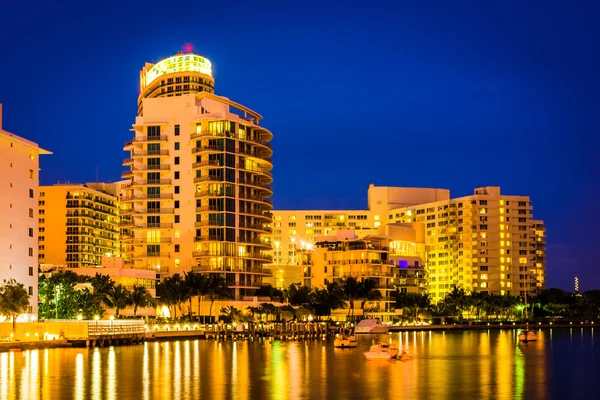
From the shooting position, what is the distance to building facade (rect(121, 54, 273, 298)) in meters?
153

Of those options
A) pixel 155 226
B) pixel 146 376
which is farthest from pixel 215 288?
pixel 146 376

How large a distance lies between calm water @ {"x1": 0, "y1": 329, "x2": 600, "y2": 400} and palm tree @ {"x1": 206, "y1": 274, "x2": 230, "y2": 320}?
2624cm

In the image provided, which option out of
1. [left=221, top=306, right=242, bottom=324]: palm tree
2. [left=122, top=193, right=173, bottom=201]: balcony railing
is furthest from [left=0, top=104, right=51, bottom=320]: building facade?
[left=122, top=193, right=173, bottom=201]: balcony railing

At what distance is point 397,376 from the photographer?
75.2 meters

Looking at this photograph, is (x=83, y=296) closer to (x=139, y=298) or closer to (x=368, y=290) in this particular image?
(x=139, y=298)

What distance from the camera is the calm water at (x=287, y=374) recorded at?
6294 centimetres

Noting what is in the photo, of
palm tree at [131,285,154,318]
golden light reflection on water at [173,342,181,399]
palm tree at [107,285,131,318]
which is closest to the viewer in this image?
golden light reflection on water at [173,342,181,399]

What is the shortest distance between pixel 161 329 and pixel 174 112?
46700 mm

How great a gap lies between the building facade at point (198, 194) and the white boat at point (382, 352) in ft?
191

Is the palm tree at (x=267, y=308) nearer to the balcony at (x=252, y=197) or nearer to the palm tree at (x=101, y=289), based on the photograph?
the balcony at (x=252, y=197)

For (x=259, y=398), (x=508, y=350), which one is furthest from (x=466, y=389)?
(x=508, y=350)

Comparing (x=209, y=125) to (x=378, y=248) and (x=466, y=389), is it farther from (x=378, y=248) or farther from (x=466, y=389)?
(x=466, y=389)

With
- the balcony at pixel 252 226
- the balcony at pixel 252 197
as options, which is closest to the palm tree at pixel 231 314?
the balcony at pixel 252 226

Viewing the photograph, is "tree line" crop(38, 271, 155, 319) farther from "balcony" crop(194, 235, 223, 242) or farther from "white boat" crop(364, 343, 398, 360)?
"white boat" crop(364, 343, 398, 360)
